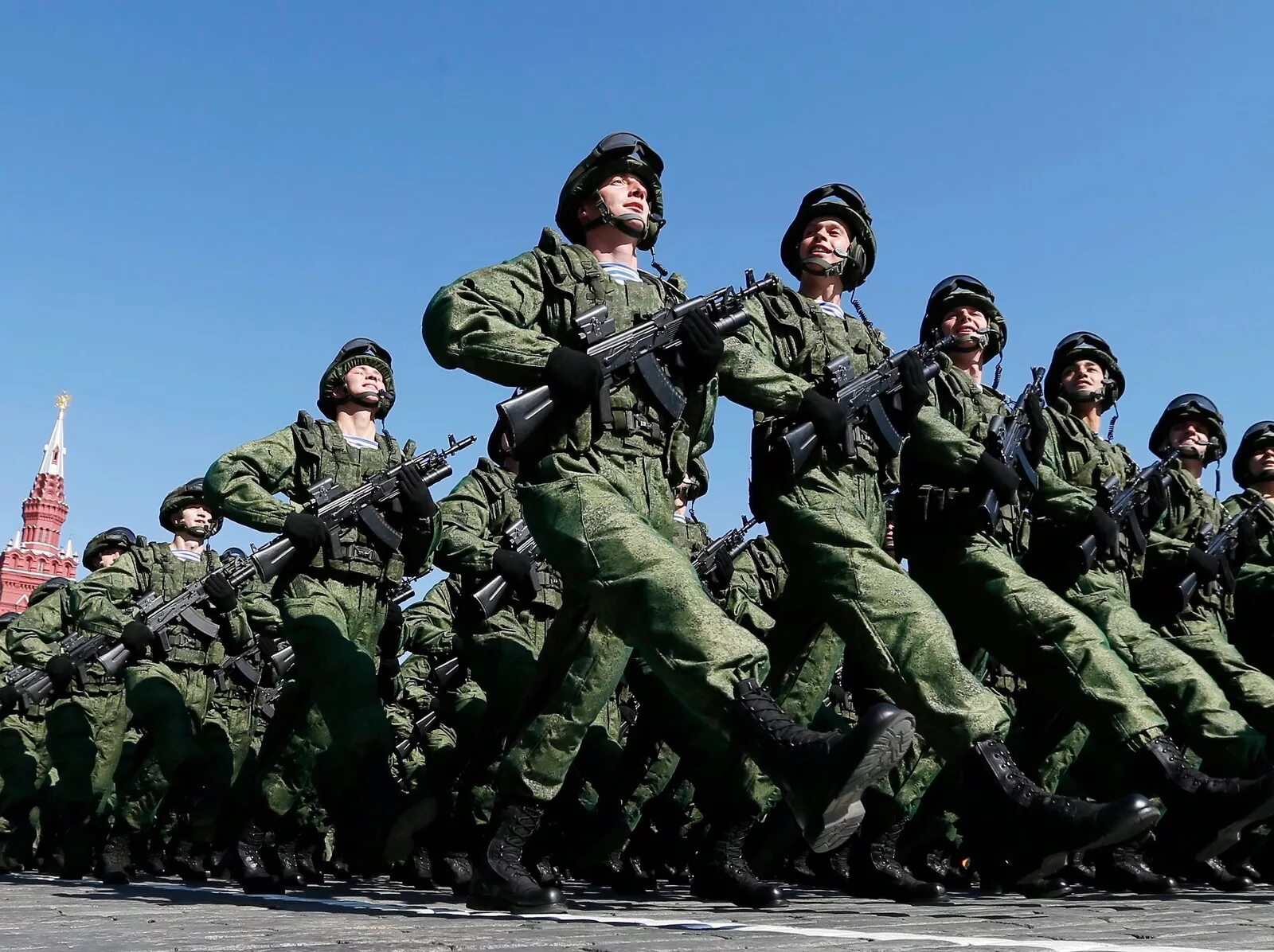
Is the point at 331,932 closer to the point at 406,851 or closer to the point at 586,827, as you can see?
the point at 406,851

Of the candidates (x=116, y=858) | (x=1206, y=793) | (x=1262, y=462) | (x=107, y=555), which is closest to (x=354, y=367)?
(x=116, y=858)

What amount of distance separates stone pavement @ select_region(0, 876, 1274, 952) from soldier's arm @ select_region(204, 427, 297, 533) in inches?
79.6

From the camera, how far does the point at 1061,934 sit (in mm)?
4113

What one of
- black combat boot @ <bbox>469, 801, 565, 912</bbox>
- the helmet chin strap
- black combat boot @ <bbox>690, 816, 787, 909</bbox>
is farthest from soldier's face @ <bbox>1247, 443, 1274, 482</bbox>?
black combat boot @ <bbox>469, 801, 565, 912</bbox>

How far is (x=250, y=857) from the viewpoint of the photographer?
293 inches

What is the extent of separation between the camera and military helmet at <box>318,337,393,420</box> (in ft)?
27.4

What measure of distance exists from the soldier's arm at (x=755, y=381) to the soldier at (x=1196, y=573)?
372cm

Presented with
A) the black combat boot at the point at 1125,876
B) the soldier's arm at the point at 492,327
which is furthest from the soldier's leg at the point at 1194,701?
the soldier's arm at the point at 492,327

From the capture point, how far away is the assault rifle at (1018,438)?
691 cm

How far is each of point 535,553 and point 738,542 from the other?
3872mm

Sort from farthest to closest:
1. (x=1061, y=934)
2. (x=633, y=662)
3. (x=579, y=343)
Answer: (x=633, y=662) → (x=579, y=343) → (x=1061, y=934)

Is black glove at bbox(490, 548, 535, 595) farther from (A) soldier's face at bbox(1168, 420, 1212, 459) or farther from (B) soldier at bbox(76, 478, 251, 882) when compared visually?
(A) soldier's face at bbox(1168, 420, 1212, 459)

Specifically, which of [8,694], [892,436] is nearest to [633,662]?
[892,436]

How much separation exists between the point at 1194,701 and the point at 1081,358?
2.62 metres
